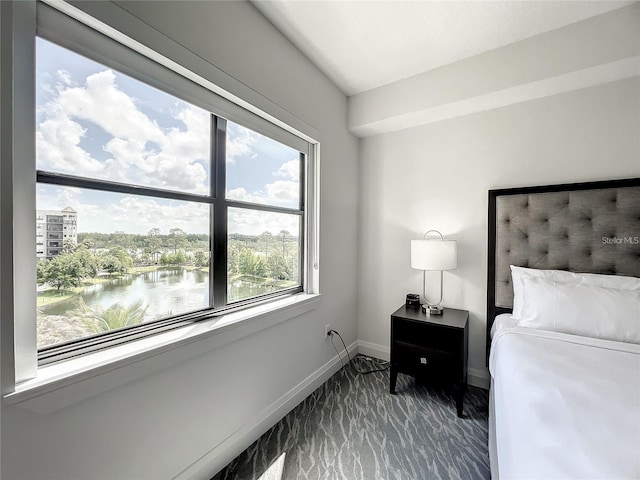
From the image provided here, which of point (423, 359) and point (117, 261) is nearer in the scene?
point (117, 261)

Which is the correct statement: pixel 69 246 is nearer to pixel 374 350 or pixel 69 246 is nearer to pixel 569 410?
pixel 569 410

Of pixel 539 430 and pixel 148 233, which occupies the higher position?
pixel 148 233

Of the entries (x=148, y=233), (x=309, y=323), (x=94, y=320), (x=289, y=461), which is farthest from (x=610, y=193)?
(x=94, y=320)

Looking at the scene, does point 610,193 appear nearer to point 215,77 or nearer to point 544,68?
point 544,68

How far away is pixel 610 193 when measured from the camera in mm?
1893

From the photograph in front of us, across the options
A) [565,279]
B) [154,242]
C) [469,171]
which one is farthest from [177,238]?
[565,279]

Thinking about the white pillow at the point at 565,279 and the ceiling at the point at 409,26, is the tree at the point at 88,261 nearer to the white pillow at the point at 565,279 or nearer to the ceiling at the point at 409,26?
the ceiling at the point at 409,26

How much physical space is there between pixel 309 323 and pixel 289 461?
910 millimetres

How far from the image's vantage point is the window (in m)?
1.02

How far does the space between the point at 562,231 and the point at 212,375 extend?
2.66 meters

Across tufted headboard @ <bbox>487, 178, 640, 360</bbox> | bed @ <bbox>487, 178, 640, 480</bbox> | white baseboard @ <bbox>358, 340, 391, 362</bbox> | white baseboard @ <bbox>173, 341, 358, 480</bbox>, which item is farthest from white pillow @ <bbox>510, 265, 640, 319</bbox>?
white baseboard @ <bbox>173, 341, 358, 480</bbox>

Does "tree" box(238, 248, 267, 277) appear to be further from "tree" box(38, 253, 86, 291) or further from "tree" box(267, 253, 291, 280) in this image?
"tree" box(38, 253, 86, 291)

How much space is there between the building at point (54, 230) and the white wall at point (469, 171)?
2437mm

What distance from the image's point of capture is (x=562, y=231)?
202 centimetres
